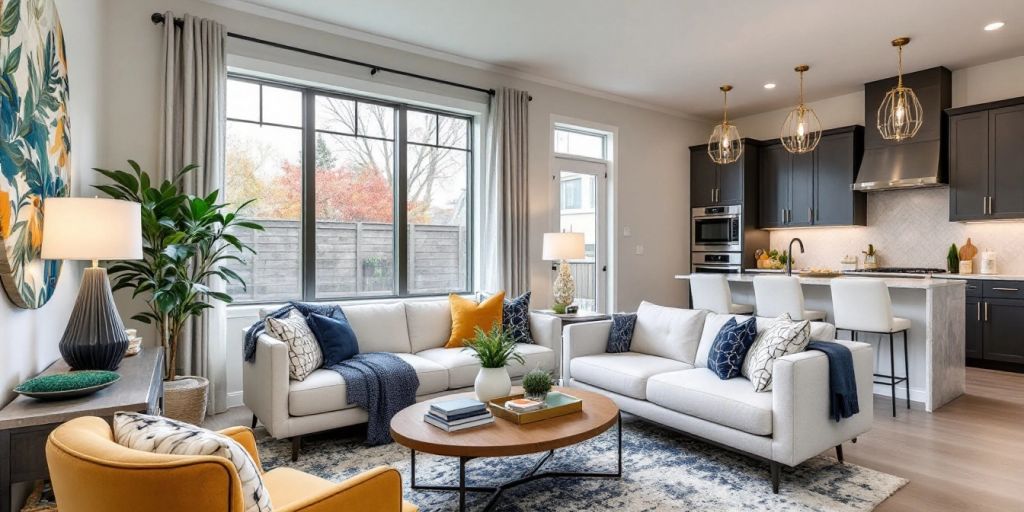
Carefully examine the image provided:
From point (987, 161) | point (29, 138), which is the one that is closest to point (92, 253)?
point (29, 138)

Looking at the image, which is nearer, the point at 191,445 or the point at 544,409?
the point at 191,445

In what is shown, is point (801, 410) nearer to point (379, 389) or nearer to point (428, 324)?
point (379, 389)

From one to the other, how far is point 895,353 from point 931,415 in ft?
1.97

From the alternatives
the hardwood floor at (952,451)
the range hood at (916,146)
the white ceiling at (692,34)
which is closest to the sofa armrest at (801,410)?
the hardwood floor at (952,451)

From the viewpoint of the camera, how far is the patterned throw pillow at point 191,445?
122 centimetres

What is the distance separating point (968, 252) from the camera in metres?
5.68

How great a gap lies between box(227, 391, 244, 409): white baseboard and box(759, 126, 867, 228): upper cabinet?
20.3ft

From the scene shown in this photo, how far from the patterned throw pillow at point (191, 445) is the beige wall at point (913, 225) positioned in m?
6.93

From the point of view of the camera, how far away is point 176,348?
353 cm

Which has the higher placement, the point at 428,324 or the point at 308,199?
the point at 308,199

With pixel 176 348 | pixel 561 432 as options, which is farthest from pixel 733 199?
pixel 176 348

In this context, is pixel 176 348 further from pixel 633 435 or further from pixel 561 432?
pixel 633 435

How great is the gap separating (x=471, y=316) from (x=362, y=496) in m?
2.85

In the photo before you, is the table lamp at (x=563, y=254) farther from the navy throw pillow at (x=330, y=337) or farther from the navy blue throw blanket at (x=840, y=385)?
the navy blue throw blanket at (x=840, y=385)
